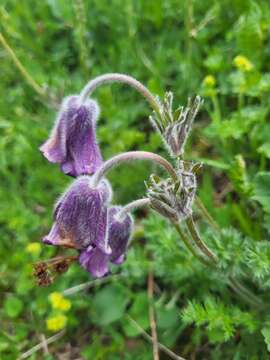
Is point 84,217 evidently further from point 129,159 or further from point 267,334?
point 267,334

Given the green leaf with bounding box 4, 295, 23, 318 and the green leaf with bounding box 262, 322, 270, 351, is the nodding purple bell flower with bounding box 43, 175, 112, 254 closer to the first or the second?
the green leaf with bounding box 262, 322, 270, 351

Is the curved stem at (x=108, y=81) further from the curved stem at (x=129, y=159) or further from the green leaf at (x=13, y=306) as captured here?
the green leaf at (x=13, y=306)

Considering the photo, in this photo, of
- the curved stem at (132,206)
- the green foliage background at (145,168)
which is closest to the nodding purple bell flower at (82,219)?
the curved stem at (132,206)

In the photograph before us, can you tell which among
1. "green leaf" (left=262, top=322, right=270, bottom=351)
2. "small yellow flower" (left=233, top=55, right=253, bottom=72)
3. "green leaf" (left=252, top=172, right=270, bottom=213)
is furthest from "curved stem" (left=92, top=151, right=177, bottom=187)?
"small yellow flower" (left=233, top=55, right=253, bottom=72)

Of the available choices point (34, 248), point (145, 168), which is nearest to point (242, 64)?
point (145, 168)

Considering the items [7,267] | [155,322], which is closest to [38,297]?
[7,267]

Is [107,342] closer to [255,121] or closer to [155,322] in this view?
[155,322]

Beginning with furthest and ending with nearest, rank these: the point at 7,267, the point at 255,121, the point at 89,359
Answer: the point at 7,267 → the point at 255,121 → the point at 89,359
